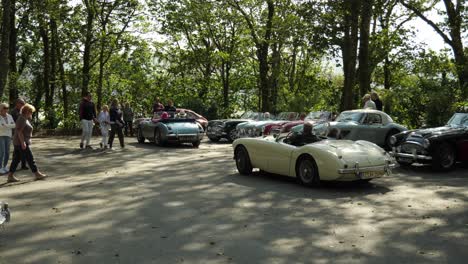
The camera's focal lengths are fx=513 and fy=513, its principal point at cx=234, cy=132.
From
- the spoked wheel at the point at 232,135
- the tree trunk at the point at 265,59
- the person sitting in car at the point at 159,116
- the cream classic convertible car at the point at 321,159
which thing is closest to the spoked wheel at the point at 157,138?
the person sitting in car at the point at 159,116

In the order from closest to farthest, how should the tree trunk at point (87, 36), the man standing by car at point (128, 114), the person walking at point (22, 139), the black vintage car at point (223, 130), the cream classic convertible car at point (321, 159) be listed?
1. the cream classic convertible car at point (321, 159)
2. the person walking at point (22, 139)
3. the black vintage car at point (223, 130)
4. the man standing by car at point (128, 114)
5. the tree trunk at point (87, 36)

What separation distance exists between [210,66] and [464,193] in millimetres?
35761

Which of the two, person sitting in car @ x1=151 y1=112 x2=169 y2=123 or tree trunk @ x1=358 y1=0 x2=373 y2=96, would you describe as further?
tree trunk @ x1=358 y1=0 x2=373 y2=96

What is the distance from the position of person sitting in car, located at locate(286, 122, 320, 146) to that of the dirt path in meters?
0.87

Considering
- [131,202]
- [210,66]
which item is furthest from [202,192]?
[210,66]

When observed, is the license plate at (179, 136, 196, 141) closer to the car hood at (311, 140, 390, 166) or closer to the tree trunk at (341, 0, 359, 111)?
the tree trunk at (341, 0, 359, 111)

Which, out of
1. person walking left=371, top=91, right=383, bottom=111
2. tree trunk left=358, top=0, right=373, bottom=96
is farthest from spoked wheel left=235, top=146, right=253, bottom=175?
tree trunk left=358, top=0, right=373, bottom=96

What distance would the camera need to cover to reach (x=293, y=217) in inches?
297

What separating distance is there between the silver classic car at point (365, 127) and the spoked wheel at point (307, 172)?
17.4ft

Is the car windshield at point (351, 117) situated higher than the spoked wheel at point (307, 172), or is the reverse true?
the car windshield at point (351, 117)

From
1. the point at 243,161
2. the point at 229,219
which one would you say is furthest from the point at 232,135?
the point at 229,219

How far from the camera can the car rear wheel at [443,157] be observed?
1231 centimetres

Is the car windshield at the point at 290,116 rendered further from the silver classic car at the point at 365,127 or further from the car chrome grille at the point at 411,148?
the car chrome grille at the point at 411,148

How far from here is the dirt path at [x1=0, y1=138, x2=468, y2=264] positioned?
18.6 feet
